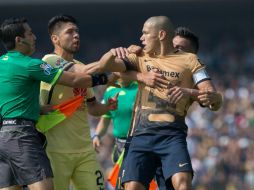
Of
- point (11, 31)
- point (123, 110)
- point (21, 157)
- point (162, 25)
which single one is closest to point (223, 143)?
point (123, 110)

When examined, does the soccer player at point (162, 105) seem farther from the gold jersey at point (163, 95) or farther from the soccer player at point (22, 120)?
the soccer player at point (22, 120)

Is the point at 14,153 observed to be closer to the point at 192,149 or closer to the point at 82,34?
the point at 192,149

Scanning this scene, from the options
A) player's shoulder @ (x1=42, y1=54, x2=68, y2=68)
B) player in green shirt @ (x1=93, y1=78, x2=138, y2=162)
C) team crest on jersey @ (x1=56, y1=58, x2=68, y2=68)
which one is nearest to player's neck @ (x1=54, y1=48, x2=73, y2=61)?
player's shoulder @ (x1=42, y1=54, x2=68, y2=68)

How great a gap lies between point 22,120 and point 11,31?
3.31 ft

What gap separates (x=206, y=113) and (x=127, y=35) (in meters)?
7.31

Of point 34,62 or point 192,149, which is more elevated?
point 34,62

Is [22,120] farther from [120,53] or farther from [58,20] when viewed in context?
[58,20]

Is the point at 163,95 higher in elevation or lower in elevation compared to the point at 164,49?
lower

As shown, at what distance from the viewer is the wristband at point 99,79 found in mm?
10281

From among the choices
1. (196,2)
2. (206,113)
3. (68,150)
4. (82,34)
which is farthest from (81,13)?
(68,150)

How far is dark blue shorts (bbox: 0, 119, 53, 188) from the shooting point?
32.5 feet

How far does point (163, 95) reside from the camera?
407 inches

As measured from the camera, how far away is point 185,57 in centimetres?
1047

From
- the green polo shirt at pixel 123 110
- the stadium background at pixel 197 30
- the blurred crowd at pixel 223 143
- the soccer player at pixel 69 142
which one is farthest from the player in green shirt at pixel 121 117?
the stadium background at pixel 197 30
